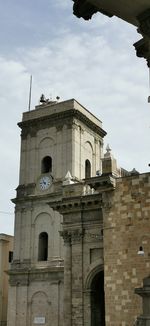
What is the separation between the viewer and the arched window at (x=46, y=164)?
38969 mm

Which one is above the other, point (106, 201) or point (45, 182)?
point (45, 182)

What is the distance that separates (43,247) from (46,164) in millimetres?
6831

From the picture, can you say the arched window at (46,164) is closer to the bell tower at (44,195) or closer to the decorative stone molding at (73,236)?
the bell tower at (44,195)

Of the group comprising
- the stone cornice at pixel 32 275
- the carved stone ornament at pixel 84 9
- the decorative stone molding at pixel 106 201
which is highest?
the carved stone ornament at pixel 84 9

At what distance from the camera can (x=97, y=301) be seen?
1009 inches

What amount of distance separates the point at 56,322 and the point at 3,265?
1394cm

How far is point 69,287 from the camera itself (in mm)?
25297

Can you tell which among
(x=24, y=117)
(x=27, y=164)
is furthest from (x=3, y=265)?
(x=24, y=117)

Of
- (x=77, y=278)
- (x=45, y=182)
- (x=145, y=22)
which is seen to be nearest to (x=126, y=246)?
(x=77, y=278)

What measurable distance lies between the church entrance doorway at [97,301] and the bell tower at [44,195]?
26.4ft

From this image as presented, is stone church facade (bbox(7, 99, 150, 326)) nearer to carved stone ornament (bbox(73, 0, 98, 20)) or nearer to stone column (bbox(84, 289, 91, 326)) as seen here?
stone column (bbox(84, 289, 91, 326))

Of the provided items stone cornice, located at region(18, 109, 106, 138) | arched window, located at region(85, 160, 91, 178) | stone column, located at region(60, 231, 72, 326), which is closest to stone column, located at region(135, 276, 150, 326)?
stone column, located at region(60, 231, 72, 326)

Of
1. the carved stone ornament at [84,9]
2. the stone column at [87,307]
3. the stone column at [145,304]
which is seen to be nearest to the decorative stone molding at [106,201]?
the stone column at [87,307]

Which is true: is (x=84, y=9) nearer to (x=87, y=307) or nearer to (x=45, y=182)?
(x=87, y=307)
